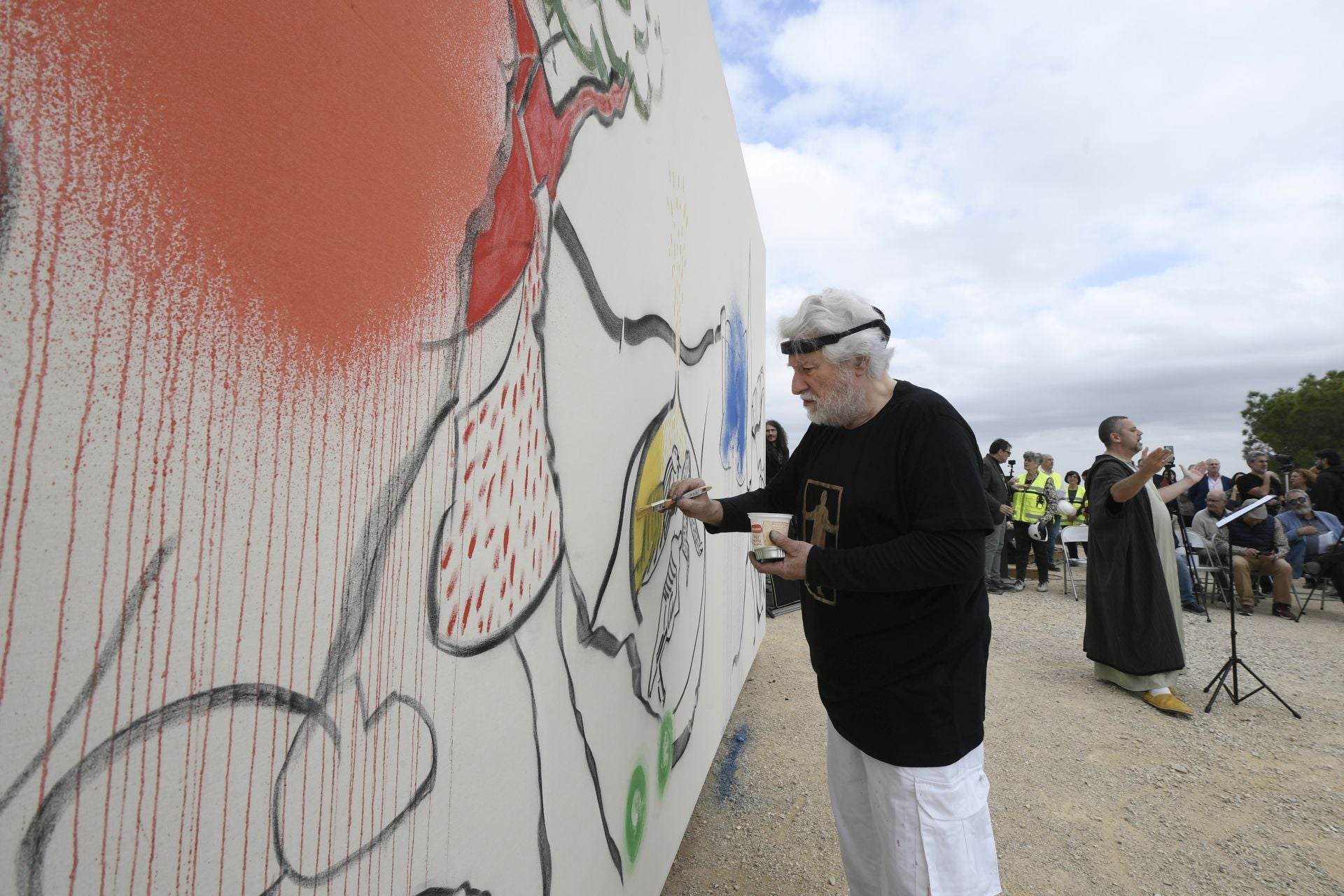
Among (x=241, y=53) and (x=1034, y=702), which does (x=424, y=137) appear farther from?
(x=1034, y=702)

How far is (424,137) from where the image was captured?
3.13 feet

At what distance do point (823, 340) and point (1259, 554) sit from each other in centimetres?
910

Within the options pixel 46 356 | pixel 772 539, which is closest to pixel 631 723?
pixel 772 539

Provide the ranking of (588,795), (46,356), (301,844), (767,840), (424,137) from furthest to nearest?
1. (767,840)
2. (588,795)
3. (424,137)
4. (301,844)
5. (46,356)

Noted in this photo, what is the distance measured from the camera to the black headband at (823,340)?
1802mm

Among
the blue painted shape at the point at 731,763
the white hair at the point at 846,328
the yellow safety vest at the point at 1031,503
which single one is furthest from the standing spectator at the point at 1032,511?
the white hair at the point at 846,328

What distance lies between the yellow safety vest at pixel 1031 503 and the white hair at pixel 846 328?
848 cm

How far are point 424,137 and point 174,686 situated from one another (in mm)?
737

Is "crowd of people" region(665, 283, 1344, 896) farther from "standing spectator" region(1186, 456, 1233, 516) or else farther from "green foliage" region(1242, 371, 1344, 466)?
"green foliage" region(1242, 371, 1344, 466)

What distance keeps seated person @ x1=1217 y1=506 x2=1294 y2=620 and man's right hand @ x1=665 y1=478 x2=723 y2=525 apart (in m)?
8.34

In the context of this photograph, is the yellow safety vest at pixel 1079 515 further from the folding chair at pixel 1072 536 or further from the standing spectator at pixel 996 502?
the standing spectator at pixel 996 502

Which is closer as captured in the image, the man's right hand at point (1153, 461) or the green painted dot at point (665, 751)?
the green painted dot at point (665, 751)

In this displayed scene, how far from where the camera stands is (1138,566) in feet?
14.6

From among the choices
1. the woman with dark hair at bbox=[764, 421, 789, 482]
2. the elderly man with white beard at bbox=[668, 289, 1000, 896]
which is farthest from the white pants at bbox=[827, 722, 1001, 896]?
the woman with dark hair at bbox=[764, 421, 789, 482]
